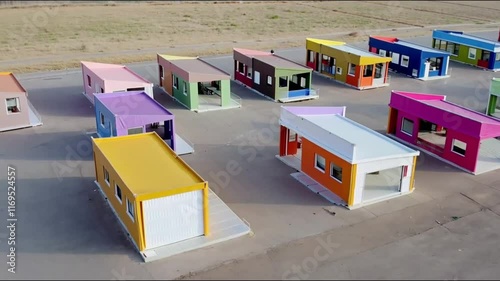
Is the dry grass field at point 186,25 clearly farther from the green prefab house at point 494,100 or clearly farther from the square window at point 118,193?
the square window at point 118,193

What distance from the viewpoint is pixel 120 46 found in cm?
5516

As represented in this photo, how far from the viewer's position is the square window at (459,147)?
26.6 m

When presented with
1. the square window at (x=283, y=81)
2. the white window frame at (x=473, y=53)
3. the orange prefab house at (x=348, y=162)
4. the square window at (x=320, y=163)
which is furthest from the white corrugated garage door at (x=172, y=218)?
the white window frame at (x=473, y=53)

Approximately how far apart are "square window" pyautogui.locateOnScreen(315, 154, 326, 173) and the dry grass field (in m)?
29.3

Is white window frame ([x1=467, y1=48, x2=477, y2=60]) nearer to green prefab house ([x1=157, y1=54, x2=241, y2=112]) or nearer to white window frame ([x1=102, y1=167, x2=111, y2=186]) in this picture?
green prefab house ([x1=157, y1=54, x2=241, y2=112])

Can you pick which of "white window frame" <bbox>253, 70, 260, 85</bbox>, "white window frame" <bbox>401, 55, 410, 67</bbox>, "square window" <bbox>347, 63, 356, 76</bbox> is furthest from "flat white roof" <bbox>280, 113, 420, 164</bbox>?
"white window frame" <bbox>401, 55, 410, 67</bbox>

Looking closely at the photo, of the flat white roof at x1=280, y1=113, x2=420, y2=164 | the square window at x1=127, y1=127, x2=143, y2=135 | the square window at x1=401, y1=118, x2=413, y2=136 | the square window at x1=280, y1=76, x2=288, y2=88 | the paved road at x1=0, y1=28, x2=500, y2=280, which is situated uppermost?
the flat white roof at x1=280, y1=113, x2=420, y2=164

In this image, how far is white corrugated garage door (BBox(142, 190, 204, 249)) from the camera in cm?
1847

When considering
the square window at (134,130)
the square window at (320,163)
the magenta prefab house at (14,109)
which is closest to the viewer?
the square window at (320,163)

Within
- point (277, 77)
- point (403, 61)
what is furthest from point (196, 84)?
point (403, 61)

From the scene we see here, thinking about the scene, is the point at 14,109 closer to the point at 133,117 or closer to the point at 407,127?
the point at 133,117

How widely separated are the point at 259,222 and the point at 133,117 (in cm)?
962

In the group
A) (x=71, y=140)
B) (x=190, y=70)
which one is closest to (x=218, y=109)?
(x=190, y=70)

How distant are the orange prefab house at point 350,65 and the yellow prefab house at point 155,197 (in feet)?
74.9
